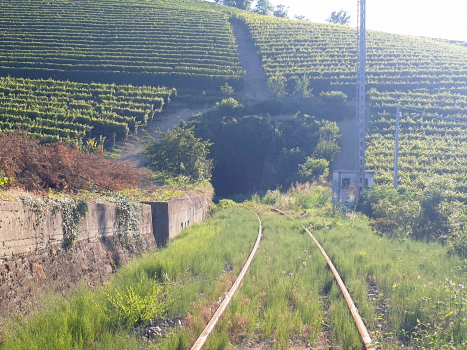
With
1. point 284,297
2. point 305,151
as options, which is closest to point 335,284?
point 284,297

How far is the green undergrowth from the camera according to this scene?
5.11m

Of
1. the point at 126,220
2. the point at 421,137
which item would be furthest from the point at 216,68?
the point at 126,220

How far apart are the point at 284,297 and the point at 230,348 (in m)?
1.97

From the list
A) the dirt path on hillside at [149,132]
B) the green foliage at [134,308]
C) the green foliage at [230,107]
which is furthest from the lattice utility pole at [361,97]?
the green foliage at [230,107]

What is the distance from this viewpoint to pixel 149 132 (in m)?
41.2

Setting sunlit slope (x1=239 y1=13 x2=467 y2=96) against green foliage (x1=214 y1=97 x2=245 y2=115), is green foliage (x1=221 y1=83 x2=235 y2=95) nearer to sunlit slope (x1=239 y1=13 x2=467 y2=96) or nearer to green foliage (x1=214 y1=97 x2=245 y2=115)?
sunlit slope (x1=239 y1=13 x2=467 y2=96)

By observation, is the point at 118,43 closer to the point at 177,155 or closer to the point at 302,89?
the point at 302,89

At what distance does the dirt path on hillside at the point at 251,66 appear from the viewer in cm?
5247

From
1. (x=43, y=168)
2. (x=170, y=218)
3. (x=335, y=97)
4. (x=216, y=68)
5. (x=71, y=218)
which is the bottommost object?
(x=170, y=218)

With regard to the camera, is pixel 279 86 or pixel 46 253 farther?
pixel 279 86

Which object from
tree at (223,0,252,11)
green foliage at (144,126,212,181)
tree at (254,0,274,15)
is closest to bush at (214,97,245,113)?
green foliage at (144,126,212,181)

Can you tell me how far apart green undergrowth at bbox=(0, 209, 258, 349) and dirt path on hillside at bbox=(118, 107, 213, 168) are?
901 inches

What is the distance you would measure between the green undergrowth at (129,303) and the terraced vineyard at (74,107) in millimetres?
22435

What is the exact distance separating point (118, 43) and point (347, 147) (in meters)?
36.5
